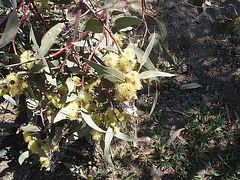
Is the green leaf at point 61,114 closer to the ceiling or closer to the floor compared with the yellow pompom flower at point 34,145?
closer to the ceiling

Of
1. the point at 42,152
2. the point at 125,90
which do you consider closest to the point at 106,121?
the point at 125,90

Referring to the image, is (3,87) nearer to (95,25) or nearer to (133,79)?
(95,25)

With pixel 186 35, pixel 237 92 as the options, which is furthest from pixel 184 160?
pixel 186 35

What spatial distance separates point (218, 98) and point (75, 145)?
1.69 meters

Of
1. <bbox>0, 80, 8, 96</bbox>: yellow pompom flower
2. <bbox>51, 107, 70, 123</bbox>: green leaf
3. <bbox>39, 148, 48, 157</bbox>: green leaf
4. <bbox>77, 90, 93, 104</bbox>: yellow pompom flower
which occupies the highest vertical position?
<bbox>0, 80, 8, 96</bbox>: yellow pompom flower

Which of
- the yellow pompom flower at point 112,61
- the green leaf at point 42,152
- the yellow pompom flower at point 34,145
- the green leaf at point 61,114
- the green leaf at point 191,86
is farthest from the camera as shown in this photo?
the green leaf at point 191,86

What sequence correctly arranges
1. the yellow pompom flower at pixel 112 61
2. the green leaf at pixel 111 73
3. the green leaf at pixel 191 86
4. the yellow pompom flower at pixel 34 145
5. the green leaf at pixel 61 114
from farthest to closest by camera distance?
the green leaf at pixel 191 86
the yellow pompom flower at pixel 34 145
the green leaf at pixel 61 114
the yellow pompom flower at pixel 112 61
the green leaf at pixel 111 73

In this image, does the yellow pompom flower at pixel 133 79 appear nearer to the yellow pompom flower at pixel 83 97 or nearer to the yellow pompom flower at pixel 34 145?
the yellow pompom flower at pixel 83 97

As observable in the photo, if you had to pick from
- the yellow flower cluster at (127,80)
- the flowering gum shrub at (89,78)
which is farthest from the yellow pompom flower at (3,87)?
the yellow flower cluster at (127,80)

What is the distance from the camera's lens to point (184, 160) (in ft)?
6.04

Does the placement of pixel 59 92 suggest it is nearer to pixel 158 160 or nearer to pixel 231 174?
pixel 158 160

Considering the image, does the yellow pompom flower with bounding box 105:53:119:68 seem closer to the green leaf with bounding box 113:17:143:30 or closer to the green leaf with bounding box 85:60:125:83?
the green leaf with bounding box 85:60:125:83

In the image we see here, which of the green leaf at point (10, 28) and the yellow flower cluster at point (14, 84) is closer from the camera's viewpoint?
the green leaf at point (10, 28)

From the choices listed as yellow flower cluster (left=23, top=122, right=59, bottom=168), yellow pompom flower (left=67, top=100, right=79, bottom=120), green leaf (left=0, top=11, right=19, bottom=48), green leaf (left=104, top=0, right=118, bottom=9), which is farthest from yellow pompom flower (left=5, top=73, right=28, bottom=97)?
green leaf (left=104, top=0, right=118, bottom=9)
